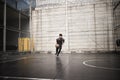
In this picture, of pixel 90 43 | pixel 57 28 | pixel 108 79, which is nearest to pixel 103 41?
pixel 90 43

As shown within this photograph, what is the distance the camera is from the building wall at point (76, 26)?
519 inches

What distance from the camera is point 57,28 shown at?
14.5 meters

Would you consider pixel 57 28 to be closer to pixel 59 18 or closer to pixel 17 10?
pixel 59 18

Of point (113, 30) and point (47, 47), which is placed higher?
point (113, 30)

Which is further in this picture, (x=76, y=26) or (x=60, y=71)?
(x=76, y=26)

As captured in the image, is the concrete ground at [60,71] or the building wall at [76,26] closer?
the concrete ground at [60,71]

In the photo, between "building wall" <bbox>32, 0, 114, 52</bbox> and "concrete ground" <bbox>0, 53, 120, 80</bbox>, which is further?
"building wall" <bbox>32, 0, 114, 52</bbox>

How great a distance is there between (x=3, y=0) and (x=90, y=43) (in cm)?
935

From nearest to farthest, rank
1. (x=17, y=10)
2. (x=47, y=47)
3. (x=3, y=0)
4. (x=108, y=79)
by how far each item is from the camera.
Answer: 1. (x=108, y=79)
2. (x=3, y=0)
3. (x=17, y=10)
4. (x=47, y=47)

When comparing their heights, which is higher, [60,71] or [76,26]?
[76,26]

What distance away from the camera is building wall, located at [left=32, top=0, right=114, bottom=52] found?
1317 cm

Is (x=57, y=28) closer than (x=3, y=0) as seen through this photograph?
No

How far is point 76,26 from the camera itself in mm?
14000

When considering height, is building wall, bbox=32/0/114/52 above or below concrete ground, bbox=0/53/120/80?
above
